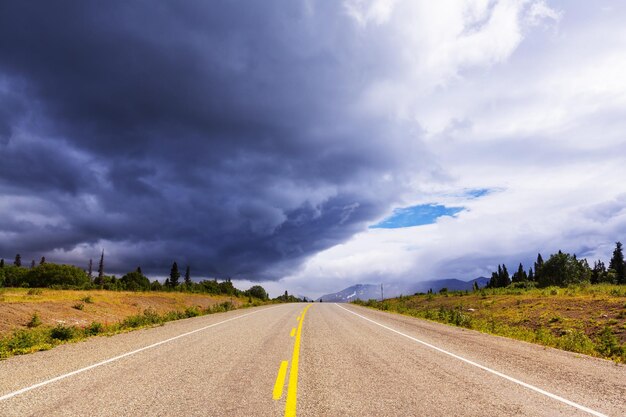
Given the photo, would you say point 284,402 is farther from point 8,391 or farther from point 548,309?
point 548,309

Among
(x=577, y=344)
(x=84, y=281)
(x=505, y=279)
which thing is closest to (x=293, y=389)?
(x=577, y=344)

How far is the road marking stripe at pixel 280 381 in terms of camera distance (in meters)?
6.25

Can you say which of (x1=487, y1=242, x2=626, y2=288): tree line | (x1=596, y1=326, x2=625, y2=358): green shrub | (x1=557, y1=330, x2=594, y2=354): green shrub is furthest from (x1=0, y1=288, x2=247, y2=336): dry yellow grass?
(x1=487, y1=242, x2=626, y2=288): tree line

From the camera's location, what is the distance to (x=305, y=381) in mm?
7191

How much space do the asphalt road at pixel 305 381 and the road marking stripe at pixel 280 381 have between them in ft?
0.07

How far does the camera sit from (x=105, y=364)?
885 cm

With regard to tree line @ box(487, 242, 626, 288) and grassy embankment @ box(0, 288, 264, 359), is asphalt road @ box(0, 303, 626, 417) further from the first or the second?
tree line @ box(487, 242, 626, 288)

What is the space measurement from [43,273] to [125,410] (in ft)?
342

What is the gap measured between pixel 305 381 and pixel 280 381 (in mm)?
476

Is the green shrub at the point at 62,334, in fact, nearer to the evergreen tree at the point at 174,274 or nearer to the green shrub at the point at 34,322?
the green shrub at the point at 34,322

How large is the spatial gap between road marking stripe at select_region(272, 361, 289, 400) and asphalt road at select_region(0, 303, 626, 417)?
2cm

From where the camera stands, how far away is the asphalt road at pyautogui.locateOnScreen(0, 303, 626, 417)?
5.62 meters

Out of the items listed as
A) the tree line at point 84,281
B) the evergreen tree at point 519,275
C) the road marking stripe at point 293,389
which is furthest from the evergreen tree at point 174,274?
the road marking stripe at point 293,389

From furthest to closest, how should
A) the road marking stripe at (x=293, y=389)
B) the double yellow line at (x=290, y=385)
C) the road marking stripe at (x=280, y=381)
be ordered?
the road marking stripe at (x=280, y=381) → the double yellow line at (x=290, y=385) → the road marking stripe at (x=293, y=389)
